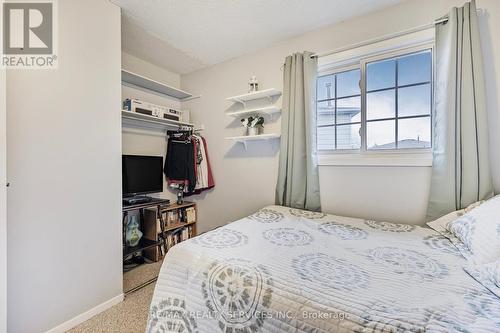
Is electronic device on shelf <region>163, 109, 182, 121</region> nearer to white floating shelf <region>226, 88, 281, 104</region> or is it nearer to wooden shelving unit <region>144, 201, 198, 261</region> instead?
white floating shelf <region>226, 88, 281, 104</region>

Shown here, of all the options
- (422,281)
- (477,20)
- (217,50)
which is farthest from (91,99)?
(477,20)

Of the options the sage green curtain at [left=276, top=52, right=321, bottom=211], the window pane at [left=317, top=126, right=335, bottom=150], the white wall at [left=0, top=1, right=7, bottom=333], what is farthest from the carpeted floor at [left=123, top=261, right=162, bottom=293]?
the window pane at [left=317, top=126, right=335, bottom=150]

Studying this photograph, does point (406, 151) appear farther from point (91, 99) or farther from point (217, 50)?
point (91, 99)

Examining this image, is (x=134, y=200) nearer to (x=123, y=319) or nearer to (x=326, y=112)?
(x=123, y=319)

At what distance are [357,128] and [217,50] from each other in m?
1.77

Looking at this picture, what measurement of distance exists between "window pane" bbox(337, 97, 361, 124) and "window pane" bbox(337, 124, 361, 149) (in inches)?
2.4

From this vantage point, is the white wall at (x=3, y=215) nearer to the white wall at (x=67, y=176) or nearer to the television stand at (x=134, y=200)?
the white wall at (x=67, y=176)

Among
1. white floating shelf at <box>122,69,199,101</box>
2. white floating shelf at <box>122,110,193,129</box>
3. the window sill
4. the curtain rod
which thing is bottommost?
the window sill

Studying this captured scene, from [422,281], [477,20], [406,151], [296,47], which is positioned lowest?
[422,281]

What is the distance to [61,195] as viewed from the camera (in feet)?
4.75

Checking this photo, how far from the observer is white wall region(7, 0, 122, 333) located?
128 cm

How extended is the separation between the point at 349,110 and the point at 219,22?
1.48 m

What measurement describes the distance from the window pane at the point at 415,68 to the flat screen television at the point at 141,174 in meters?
2.62

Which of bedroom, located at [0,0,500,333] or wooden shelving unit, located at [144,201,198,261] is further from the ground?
bedroom, located at [0,0,500,333]
